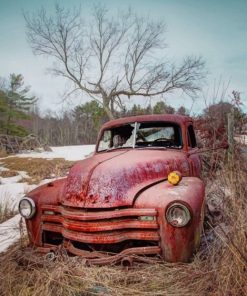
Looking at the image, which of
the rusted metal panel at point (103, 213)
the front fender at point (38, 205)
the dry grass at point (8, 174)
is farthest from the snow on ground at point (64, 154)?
the rusted metal panel at point (103, 213)

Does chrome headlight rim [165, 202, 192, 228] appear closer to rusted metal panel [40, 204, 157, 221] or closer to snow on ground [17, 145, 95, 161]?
rusted metal panel [40, 204, 157, 221]

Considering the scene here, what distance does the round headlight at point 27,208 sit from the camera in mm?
3596

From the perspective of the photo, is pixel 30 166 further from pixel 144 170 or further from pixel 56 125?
pixel 56 125

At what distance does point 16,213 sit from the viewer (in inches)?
239

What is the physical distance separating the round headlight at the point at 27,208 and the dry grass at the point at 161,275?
0.58 meters

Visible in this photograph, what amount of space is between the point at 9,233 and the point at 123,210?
2.52 metres

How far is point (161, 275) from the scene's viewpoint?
2793 millimetres

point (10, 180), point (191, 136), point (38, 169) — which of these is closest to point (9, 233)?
point (191, 136)

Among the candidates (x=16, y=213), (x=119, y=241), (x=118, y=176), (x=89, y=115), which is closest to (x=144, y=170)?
(x=118, y=176)

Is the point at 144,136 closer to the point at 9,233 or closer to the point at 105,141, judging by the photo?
the point at 105,141

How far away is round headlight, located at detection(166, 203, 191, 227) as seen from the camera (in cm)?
283

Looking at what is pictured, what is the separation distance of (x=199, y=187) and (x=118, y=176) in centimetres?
88

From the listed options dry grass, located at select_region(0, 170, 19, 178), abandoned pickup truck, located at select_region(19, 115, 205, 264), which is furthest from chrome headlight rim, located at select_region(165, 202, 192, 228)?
dry grass, located at select_region(0, 170, 19, 178)

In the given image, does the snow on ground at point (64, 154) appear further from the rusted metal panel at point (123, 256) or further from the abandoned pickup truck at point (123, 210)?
the rusted metal panel at point (123, 256)
